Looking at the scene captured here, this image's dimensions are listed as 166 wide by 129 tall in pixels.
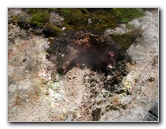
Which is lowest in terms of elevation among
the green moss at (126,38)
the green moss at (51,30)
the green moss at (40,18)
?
the green moss at (126,38)

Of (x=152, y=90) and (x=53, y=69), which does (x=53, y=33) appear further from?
(x=152, y=90)

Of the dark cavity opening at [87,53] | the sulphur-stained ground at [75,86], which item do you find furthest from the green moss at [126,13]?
the dark cavity opening at [87,53]

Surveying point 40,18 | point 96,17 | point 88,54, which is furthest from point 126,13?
point 40,18

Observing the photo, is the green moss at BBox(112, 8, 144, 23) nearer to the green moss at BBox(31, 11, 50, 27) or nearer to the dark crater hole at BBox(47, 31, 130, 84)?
the dark crater hole at BBox(47, 31, 130, 84)

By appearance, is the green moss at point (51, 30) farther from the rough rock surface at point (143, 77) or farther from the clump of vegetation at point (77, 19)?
the rough rock surface at point (143, 77)

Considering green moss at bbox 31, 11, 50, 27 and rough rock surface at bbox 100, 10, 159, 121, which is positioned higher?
green moss at bbox 31, 11, 50, 27

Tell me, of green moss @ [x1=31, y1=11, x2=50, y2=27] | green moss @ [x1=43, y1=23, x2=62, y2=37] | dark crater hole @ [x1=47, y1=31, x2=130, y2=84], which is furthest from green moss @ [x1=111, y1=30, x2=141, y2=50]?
green moss @ [x1=31, y1=11, x2=50, y2=27]
